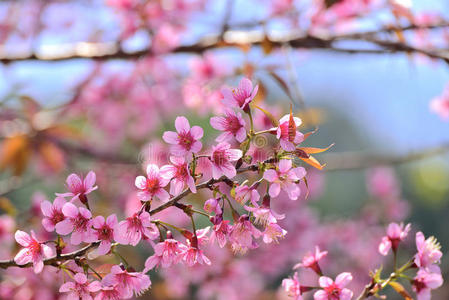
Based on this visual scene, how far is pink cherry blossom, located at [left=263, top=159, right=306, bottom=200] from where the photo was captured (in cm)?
41

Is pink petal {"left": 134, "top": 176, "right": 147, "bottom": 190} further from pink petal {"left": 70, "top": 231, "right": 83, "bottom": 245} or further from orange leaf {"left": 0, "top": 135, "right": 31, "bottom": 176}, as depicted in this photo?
orange leaf {"left": 0, "top": 135, "right": 31, "bottom": 176}

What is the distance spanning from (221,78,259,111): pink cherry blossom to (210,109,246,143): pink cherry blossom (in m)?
0.01

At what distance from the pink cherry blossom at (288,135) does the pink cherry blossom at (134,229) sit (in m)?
0.14

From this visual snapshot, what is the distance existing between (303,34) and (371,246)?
4.02 feet

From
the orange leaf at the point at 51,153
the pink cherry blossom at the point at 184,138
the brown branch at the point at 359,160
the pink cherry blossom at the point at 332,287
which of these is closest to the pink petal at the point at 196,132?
the pink cherry blossom at the point at 184,138

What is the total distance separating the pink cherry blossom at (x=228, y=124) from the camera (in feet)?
1.43

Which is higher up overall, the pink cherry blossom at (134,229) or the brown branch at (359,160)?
the pink cherry blossom at (134,229)

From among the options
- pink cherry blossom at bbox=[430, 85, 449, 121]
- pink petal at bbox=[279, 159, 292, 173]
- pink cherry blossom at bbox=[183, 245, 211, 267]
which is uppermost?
pink petal at bbox=[279, 159, 292, 173]

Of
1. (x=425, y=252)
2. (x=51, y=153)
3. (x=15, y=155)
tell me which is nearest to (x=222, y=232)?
(x=425, y=252)

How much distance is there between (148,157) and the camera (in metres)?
0.50

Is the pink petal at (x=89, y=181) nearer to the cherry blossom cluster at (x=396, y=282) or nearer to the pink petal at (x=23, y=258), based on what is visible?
the pink petal at (x=23, y=258)

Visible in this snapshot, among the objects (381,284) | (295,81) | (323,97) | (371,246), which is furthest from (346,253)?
(323,97)

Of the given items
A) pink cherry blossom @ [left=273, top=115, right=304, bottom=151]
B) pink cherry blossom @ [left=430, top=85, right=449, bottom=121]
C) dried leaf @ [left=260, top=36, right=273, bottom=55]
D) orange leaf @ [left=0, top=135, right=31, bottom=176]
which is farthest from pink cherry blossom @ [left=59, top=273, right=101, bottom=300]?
pink cherry blossom @ [left=430, top=85, right=449, bottom=121]

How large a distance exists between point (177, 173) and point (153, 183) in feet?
0.08
